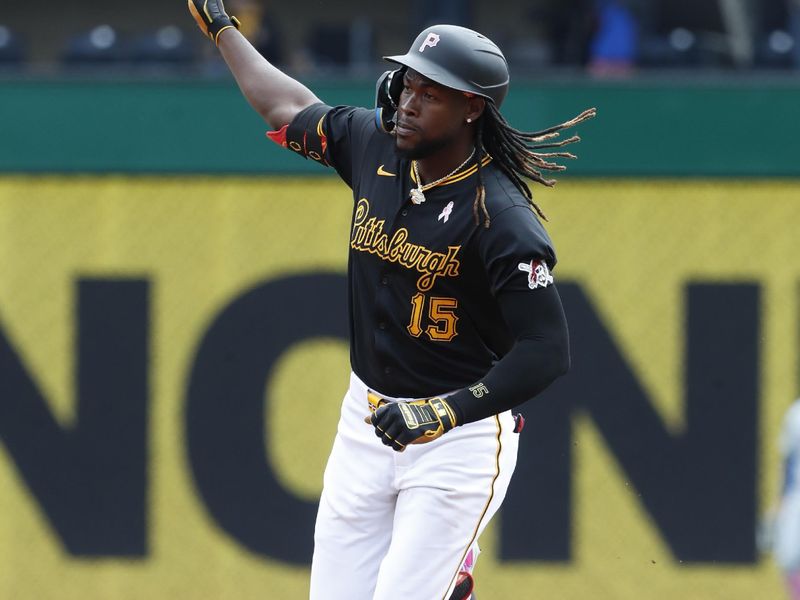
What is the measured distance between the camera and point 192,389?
6.30m

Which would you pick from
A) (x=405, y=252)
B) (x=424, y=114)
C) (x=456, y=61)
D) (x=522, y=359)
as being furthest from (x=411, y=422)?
(x=456, y=61)

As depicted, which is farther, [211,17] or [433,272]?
[211,17]

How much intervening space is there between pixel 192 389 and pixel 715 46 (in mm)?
5406

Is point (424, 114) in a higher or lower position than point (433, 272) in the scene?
higher

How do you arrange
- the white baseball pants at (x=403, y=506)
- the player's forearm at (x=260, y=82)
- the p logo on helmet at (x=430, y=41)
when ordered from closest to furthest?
the p logo on helmet at (x=430, y=41)
the white baseball pants at (x=403, y=506)
the player's forearm at (x=260, y=82)

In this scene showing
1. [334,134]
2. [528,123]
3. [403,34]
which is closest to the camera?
[334,134]

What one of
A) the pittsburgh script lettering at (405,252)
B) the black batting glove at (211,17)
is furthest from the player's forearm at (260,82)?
the pittsburgh script lettering at (405,252)

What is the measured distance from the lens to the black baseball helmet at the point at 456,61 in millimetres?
3582

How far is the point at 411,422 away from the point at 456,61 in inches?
35.4

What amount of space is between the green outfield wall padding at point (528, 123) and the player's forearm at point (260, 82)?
77.7 inches

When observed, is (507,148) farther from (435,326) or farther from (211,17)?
(211,17)

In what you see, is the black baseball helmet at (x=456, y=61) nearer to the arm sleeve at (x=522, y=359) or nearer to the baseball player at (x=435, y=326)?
the baseball player at (x=435, y=326)

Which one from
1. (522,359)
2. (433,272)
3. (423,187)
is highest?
(423,187)

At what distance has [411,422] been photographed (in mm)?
3490
